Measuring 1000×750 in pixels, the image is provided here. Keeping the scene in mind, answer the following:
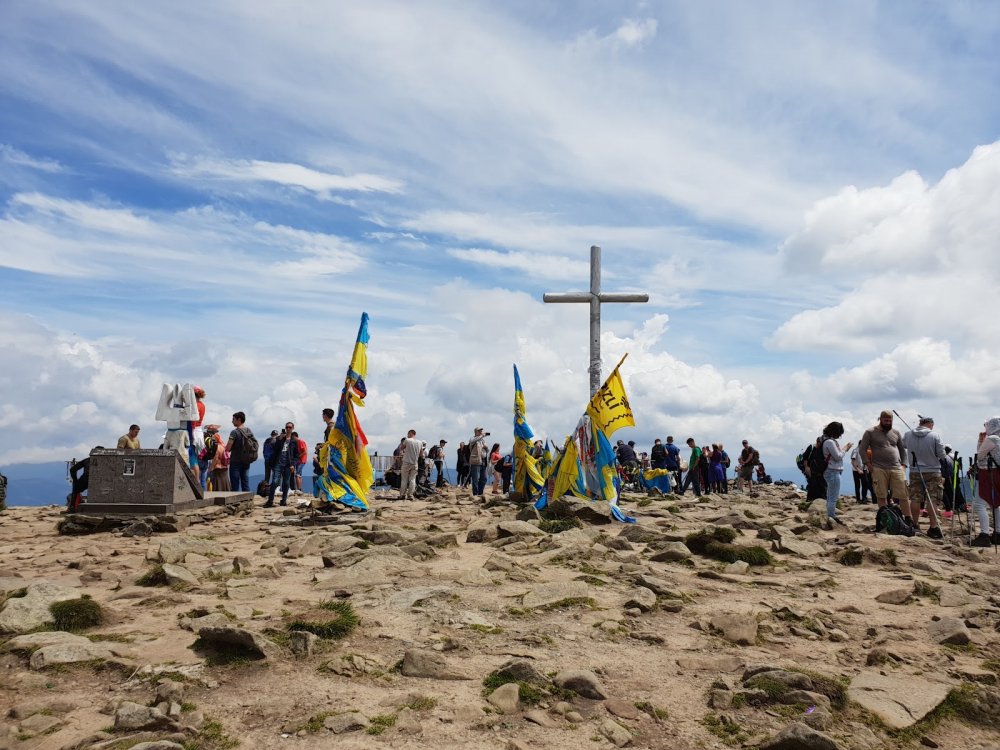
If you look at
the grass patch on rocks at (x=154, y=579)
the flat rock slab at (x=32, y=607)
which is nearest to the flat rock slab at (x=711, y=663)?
the flat rock slab at (x=32, y=607)

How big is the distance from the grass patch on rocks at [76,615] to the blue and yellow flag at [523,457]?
44.9 ft

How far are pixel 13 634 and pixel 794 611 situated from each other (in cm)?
799

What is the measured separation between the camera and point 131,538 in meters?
13.8

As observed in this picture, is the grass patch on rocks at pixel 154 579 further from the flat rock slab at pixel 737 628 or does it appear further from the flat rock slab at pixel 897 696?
the flat rock slab at pixel 897 696

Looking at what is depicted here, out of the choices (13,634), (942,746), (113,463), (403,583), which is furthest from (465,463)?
(942,746)

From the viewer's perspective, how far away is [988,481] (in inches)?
529

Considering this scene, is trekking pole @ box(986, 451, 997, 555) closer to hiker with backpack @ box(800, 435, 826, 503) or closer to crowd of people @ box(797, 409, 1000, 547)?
crowd of people @ box(797, 409, 1000, 547)

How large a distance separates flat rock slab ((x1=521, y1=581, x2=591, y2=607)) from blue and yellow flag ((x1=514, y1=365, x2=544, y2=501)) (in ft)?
37.1

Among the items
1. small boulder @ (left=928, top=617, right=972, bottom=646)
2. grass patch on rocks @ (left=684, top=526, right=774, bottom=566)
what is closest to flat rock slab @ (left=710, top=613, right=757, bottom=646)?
small boulder @ (left=928, top=617, right=972, bottom=646)

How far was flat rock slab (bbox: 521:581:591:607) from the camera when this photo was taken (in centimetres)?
835

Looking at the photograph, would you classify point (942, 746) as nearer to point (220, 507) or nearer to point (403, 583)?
point (403, 583)

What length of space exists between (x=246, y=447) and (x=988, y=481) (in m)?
16.5

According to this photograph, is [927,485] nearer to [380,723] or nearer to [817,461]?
[817,461]

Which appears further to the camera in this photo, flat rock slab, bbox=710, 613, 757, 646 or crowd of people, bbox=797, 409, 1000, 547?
crowd of people, bbox=797, 409, 1000, 547
